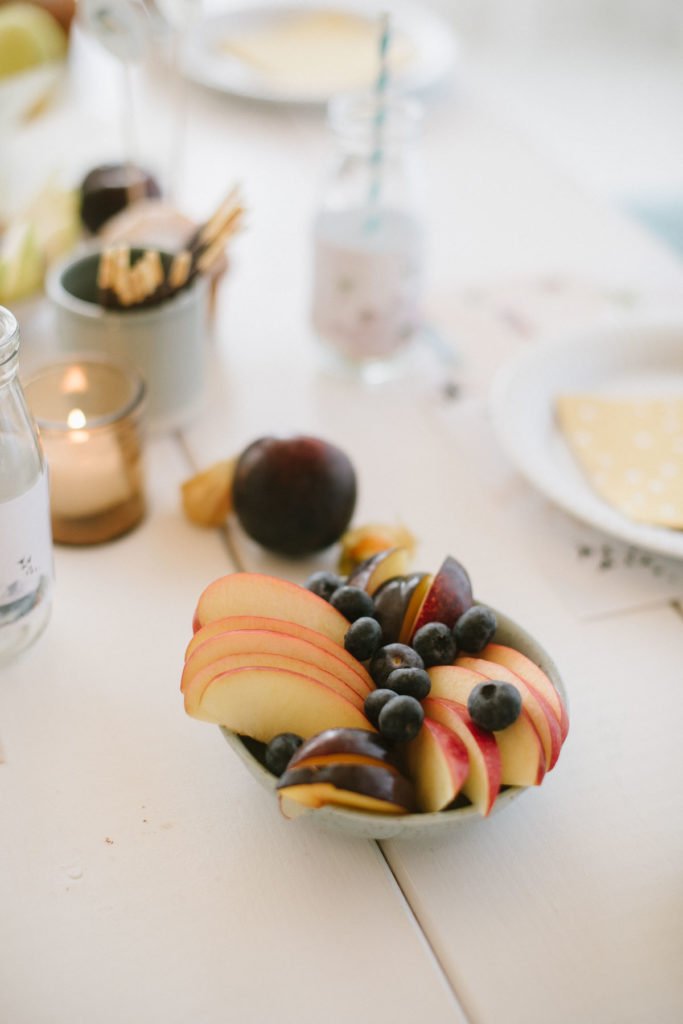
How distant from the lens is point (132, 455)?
0.76 meters

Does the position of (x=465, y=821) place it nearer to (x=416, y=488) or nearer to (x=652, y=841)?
(x=652, y=841)

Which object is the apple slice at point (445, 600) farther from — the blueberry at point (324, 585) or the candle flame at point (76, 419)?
the candle flame at point (76, 419)

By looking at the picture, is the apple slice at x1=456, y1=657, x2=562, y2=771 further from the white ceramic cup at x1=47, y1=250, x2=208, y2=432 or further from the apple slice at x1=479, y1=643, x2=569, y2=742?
the white ceramic cup at x1=47, y1=250, x2=208, y2=432

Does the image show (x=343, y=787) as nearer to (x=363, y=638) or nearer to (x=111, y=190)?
(x=363, y=638)

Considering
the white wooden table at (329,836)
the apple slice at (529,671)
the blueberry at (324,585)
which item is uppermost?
the apple slice at (529,671)

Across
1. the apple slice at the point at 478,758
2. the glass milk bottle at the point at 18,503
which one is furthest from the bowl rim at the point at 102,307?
the apple slice at the point at 478,758

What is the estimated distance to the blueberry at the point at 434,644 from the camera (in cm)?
57

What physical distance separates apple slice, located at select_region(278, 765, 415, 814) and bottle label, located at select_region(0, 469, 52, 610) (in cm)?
21

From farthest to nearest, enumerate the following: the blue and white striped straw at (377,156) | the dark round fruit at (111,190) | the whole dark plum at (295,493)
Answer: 1. the dark round fruit at (111,190)
2. the blue and white striped straw at (377,156)
3. the whole dark plum at (295,493)

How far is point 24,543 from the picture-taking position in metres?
0.60

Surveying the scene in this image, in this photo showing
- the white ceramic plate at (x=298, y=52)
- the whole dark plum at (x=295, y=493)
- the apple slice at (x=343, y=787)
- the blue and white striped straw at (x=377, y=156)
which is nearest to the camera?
the apple slice at (x=343, y=787)

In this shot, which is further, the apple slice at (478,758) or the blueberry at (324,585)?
the blueberry at (324,585)

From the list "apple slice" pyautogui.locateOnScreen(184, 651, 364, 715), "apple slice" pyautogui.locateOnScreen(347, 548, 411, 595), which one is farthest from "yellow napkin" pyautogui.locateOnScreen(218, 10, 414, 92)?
"apple slice" pyautogui.locateOnScreen(184, 651, 364, 715)

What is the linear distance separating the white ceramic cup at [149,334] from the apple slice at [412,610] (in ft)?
1.14
